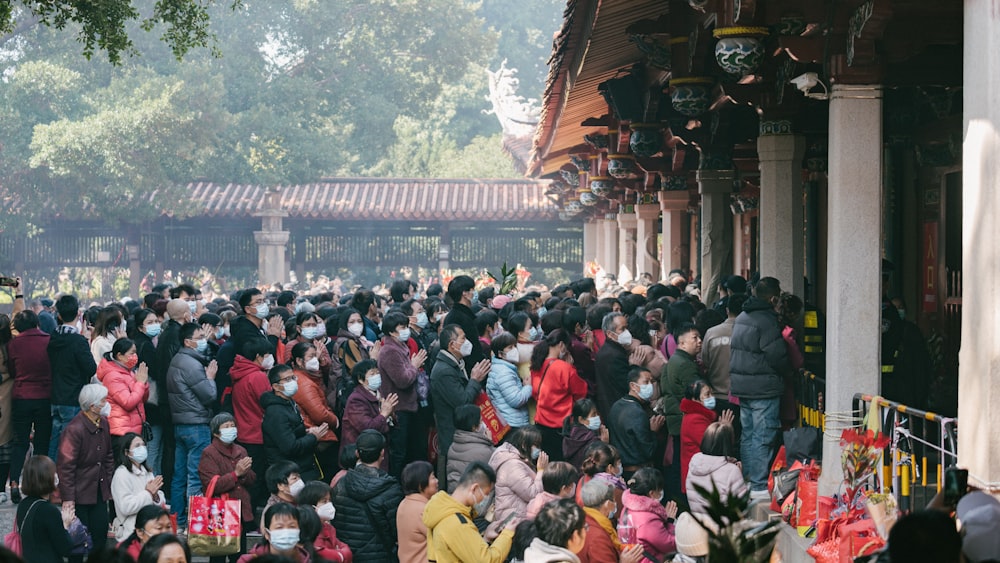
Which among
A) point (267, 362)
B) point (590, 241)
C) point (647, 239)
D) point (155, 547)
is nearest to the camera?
point (155, 547)

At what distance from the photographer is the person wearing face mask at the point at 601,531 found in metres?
7.18

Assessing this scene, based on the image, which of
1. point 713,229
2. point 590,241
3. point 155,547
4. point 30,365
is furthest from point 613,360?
point 590,241

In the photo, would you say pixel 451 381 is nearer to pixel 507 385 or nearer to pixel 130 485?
pixel 507 385

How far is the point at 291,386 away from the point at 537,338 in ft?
9.11

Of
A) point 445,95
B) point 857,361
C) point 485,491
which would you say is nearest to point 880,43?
point 857,361

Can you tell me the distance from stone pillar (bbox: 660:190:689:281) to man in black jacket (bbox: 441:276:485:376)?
26.9 ft

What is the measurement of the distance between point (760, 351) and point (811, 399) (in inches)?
23.9

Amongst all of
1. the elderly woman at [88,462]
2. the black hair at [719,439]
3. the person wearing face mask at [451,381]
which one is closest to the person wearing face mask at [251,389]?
the elderly woman at [88,462]

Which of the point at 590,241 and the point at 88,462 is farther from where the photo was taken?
the point at 590,241

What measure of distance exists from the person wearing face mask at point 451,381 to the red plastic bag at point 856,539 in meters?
3.38

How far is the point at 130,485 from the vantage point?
8.40m

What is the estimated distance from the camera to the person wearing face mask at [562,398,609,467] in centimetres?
933

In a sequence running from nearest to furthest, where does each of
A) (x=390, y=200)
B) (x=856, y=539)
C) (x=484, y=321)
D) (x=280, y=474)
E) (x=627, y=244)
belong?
(x=856, y=539), (x=280, y=474), (x=484, y=321), (x=627, y=244), (x=390, y=200)

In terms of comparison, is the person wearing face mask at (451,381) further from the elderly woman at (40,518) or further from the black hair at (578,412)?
the elderly woman at (40,518)
